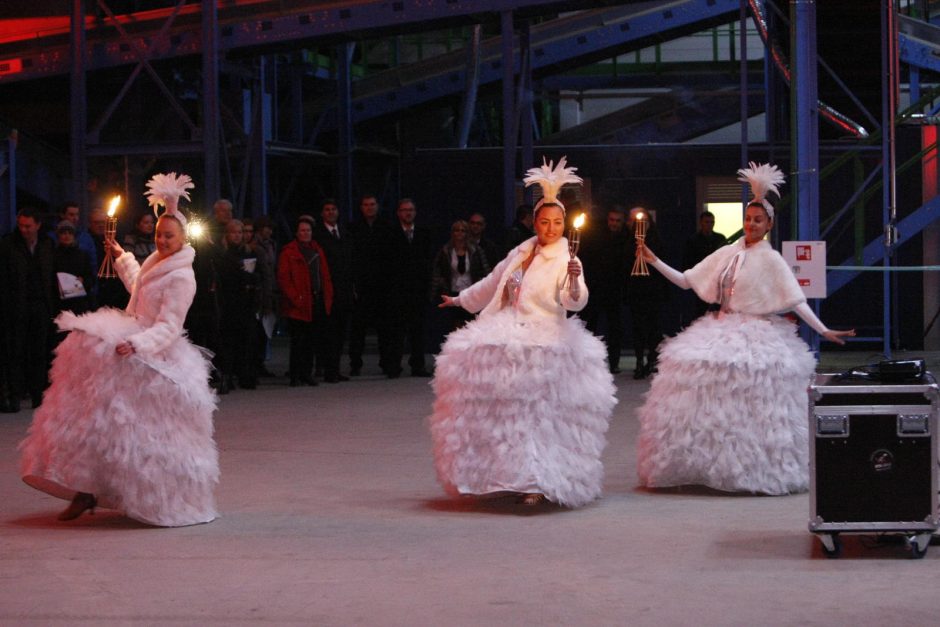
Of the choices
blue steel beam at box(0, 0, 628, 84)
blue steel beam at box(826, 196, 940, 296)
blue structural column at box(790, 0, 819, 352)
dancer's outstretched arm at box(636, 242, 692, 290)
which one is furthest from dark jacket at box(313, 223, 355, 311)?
dancer's outstretched arm at box(636, 242, 692, 290)

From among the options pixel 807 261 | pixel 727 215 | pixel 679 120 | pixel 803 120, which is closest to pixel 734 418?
pixel 807 261

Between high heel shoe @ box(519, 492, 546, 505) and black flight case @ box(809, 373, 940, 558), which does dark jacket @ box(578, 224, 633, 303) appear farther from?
black flight case @ box(809, 373, 940, 558)

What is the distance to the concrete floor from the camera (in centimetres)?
609

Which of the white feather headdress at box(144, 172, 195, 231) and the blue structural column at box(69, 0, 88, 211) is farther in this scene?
the blue structural column at box(69, 0, 88, 211)

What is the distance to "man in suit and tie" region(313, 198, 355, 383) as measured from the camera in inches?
631

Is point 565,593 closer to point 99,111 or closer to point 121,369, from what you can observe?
point 121,369

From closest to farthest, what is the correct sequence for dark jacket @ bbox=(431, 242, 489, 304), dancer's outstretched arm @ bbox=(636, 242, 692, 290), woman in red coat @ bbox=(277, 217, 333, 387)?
dancer's outstretched arm @ bbox=(636, 242, 692, 290) → woman in red coat @ bbox=(277, 217, 333, 387) → dark jacket @ bbox=(431, 242, 489, 304)

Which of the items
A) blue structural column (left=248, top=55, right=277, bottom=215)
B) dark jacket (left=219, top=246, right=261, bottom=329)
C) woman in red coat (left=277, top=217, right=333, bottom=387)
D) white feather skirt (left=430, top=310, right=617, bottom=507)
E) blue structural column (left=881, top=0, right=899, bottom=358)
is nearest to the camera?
white feather skirt (left=430, top=310, right=617, bottom=507)

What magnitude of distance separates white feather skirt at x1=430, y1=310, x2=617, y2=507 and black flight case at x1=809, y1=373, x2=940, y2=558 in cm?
169

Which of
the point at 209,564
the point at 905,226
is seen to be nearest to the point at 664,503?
the point at 209,564

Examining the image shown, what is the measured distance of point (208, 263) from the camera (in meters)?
14.7

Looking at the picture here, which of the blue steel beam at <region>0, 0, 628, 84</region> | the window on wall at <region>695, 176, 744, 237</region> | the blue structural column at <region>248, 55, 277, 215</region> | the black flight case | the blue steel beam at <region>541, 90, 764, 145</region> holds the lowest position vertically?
the black flight case

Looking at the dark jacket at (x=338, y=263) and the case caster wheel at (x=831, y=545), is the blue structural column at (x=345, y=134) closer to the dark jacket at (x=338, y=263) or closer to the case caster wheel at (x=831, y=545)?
the dark jacket at (x=338, y=263)

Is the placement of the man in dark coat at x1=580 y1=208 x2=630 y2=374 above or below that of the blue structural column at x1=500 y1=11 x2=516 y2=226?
below
